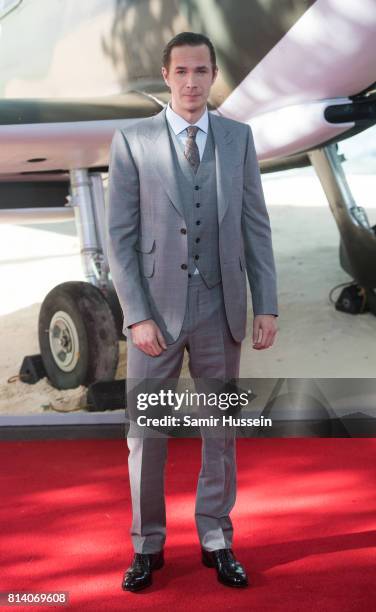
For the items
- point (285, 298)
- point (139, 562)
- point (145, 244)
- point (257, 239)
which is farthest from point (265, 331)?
point (285, 298)

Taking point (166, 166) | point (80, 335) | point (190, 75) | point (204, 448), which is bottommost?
point (204, 448)

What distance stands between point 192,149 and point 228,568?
845 millimetres

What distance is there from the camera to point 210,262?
1.74 metres

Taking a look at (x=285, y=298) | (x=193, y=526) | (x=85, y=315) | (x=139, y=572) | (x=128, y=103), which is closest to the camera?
(x=139, y=572)

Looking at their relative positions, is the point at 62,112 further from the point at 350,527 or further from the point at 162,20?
the point at 350,527

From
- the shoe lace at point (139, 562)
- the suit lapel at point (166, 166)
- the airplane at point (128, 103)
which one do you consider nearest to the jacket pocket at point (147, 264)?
the suit lapel at point (166, 166)

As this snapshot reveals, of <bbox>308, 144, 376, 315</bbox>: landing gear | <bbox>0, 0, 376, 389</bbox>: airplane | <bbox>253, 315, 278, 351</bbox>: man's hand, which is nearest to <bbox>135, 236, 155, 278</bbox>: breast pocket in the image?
<bbox>253, 315, 278, 351</bbox>: man's hand

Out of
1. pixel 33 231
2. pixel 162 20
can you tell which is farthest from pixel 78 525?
pixel 33 231

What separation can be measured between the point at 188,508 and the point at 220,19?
198cm

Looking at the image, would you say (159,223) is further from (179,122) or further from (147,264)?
(179,122)

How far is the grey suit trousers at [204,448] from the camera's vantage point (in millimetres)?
1744

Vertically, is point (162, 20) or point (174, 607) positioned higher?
point (162, 20)

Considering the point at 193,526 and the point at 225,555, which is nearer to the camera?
the point at 225,555

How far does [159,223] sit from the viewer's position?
5.63ft
